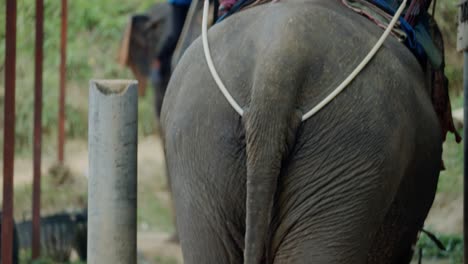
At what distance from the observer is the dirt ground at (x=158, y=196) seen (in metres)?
10.2

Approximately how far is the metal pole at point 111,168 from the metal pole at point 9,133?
310 cm

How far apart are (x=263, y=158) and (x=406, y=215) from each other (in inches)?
30.9

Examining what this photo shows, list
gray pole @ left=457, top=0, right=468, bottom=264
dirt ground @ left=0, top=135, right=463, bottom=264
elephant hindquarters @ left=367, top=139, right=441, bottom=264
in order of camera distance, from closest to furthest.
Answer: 1. elephant hindquarters @ left=367, top=139, right=441, bottom=264
2. gray pole @ left=457, top=0, right=468, bottom=264
3. dirt ground @ left=0, top=135, right=463, bottom=264

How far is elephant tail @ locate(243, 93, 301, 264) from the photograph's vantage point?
385 cm

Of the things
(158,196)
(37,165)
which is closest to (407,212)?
(37,165)

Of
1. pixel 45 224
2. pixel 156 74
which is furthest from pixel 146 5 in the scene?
pixel 45 224

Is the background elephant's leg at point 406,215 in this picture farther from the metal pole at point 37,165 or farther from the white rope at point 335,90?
the metal pole at point 37,165

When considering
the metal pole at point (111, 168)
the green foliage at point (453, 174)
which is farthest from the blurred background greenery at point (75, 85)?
the metal pole at point (111, 168)

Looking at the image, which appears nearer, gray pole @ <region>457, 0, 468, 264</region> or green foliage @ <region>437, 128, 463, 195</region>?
gray pole @ <region>457, 0, 468, 264</region>

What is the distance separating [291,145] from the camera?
3908mm

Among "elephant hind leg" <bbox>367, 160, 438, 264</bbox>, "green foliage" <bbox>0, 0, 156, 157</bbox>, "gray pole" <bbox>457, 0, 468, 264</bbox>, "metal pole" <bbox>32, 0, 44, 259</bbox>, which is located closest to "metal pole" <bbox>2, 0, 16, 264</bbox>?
"metal pole" <bbox>32, 0, 44, 259</bbox>

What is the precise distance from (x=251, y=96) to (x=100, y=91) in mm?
538

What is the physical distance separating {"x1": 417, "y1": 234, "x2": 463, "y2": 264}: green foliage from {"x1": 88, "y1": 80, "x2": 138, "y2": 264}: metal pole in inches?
163

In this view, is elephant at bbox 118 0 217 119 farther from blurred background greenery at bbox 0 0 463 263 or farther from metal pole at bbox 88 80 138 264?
metal pole at bbox 88 80 138 264
